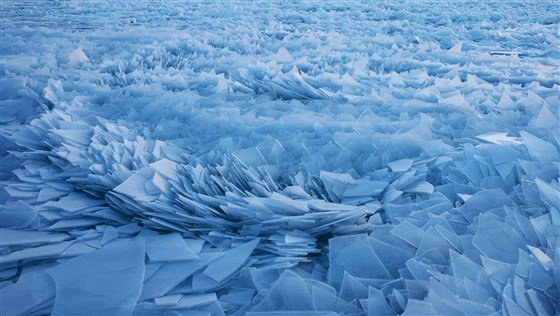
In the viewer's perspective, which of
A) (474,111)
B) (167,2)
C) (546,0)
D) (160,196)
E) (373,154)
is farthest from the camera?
(167,2)

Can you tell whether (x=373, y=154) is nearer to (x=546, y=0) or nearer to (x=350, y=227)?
(x=350, y=227)

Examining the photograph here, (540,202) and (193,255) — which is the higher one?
(540,202)

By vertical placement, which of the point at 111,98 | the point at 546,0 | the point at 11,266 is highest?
the point at 546,0

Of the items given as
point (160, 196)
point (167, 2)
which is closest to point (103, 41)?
point (160, 196)

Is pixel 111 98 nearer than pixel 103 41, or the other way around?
pixel 111 98

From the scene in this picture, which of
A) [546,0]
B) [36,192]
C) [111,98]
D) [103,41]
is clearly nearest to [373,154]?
[36,192]

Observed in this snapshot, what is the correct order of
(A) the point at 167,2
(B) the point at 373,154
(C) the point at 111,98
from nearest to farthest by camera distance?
(B) the point at 373,154, (C) the point at 111,98, (A) the point at 167,2

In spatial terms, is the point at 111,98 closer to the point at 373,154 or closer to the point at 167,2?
the point at 373,154
